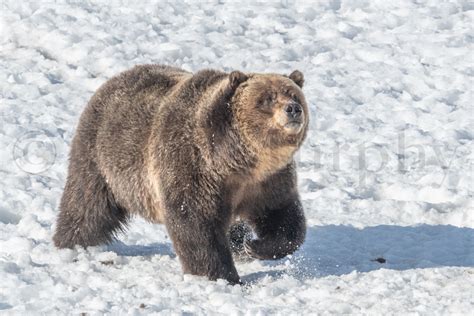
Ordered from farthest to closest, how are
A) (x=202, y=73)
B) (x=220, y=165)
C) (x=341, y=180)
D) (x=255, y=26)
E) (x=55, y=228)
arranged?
(x=255, y=26), (x=341, y=180), (x=55, y=228), (x=202, y=73), (x=220, y=165)

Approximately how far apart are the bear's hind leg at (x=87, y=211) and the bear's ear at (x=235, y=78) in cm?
159

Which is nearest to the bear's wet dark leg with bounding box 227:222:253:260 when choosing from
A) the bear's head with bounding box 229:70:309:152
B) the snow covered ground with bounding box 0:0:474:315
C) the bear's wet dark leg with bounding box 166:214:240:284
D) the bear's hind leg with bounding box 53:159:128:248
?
the snow covered ground with bounding box 0:0:474:315

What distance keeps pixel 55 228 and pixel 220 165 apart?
6.34 feet

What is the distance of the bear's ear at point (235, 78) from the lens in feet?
22.9

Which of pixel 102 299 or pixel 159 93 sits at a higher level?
pixel 159 93

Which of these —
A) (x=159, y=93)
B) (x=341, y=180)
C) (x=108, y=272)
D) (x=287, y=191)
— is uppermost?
(x=159, y=93)

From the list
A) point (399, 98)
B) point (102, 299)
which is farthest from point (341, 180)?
point (102, 299)

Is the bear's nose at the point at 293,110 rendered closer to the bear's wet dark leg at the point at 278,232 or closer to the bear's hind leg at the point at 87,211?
the bear's wet dark leg at the point at 278,232

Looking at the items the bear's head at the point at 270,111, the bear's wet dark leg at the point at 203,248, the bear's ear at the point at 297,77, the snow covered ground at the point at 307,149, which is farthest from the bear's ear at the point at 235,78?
the snow covered ground at the point at 307,149

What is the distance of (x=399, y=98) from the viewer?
11906mm

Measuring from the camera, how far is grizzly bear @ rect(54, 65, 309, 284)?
689 centimetres

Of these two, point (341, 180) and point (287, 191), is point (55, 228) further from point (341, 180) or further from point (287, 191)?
point (341, 180)

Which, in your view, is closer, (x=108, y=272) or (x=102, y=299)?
(x=102, y=299)

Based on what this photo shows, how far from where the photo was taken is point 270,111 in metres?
6.80
